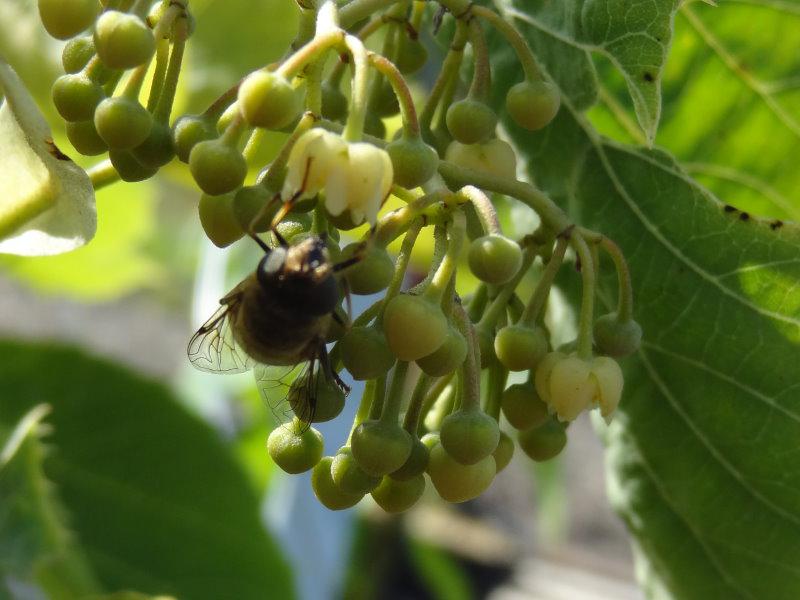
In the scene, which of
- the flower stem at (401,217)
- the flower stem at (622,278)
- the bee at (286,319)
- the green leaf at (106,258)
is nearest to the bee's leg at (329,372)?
the bee at (286,319)

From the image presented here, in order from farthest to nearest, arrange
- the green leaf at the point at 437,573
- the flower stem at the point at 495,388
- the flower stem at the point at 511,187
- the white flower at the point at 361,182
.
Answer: the green leaf at the point at 437,573 < the flower stem at the point at 495,388 < the flower stem at the point at 511,187 < the white flower at the point at 361,182

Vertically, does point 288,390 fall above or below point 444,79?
below

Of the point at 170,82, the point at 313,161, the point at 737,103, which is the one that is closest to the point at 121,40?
the point at 170,82

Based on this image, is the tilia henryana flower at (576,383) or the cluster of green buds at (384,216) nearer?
the cluster of green buds at (384,216)

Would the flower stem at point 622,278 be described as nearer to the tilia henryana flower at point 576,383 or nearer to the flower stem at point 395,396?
the tilia henryana flower at point 576,383

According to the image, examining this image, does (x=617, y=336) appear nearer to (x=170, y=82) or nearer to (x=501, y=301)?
(x=501, y=301)

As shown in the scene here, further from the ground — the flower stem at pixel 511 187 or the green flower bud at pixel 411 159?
the green flower bud at pixel 411 159

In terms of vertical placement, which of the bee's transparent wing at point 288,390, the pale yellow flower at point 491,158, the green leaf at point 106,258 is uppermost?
the pale yellow flower at point 491,158

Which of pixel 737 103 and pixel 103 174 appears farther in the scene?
pixel 737 103
